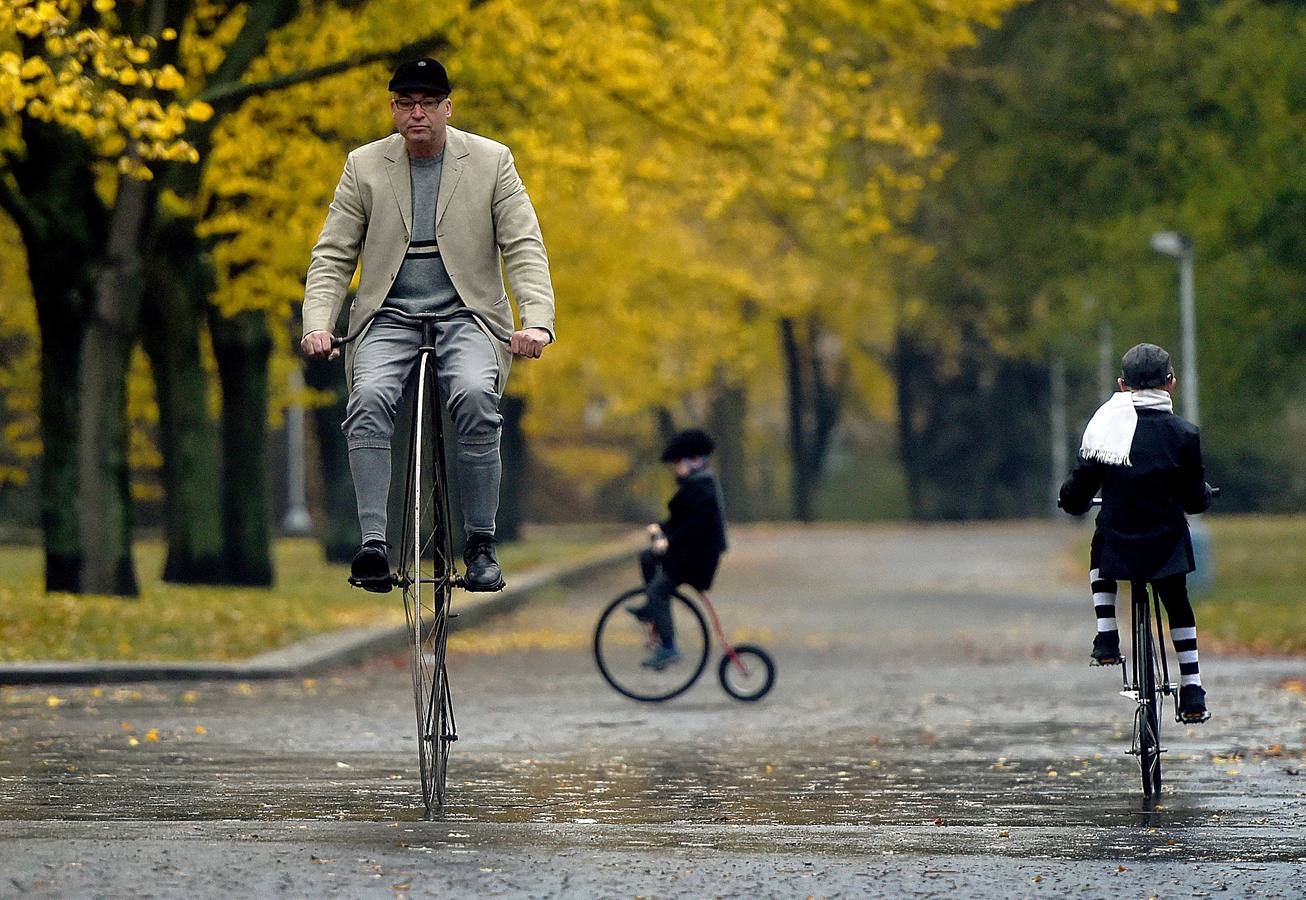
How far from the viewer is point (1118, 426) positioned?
9.27m

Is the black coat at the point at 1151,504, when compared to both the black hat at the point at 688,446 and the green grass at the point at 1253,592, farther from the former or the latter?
the green grass at the point at 1253,592

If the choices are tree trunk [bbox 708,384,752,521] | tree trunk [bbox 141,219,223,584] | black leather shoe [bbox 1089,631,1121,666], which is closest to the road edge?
tree trunk [bbox 141,219,223,584]

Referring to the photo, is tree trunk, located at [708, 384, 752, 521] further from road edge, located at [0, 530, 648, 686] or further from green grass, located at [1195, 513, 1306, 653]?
road edge, located at [0, 530, 648, 686]

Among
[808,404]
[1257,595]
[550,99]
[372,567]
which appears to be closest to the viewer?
[372,567]

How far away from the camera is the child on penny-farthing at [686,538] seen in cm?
1467

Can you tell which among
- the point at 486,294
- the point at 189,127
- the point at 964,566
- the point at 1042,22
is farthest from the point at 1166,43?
the point at 486,294

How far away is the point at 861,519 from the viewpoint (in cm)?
7581

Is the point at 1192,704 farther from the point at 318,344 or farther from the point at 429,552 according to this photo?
the point at 318,344

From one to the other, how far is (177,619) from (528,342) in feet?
35.1

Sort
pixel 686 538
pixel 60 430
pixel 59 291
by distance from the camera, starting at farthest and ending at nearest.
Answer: pixel 60 430 < pixel 59 291 < pixel 686 538

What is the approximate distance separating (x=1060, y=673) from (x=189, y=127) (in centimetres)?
837

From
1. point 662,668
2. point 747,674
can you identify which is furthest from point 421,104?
point 747,674

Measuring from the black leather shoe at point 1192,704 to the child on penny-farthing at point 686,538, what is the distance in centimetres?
542

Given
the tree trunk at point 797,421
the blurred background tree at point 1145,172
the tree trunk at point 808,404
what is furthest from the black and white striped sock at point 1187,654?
the tree trunk at point 797,421
